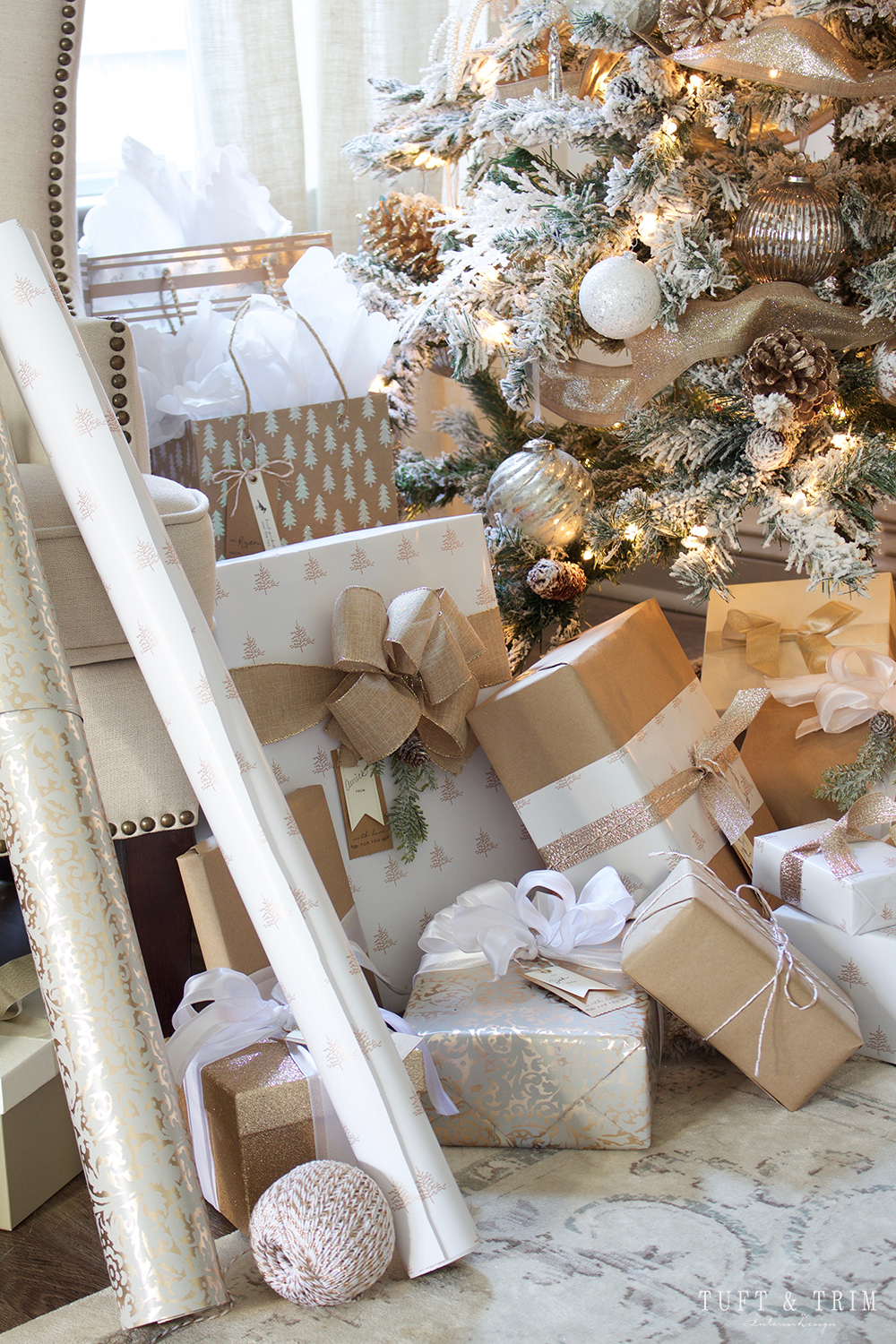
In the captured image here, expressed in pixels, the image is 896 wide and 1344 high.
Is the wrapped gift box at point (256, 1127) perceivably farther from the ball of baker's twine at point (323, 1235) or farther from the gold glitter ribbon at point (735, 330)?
the gold glitter ribbon at point (735, 330)

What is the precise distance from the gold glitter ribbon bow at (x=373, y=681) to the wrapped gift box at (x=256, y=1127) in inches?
13.0

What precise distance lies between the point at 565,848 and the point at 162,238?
1112 mm

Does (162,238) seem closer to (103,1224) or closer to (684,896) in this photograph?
(684,896)

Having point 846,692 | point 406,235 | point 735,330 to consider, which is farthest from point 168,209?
point 846,692

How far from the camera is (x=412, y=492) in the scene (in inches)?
60.1

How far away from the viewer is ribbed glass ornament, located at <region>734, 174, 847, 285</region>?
1123 millimetres

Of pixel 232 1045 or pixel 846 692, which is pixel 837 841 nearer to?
pixel 846 692

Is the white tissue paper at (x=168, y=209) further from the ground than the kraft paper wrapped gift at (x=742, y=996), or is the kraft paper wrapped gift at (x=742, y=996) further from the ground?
the white tissue paper at (x=168, y=209)

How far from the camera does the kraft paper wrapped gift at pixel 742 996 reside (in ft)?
2.82

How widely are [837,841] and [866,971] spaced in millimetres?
122

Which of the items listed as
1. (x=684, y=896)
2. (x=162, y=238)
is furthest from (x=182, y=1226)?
(x=162, y=238)

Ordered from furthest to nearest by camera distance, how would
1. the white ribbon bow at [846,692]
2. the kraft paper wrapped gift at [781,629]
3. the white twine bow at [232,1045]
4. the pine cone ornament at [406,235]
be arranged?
the pine cone ornament at [406,235], the kraft paper wrapped gift at [781,629], the white ribbon bow at [846,692], the white twine bow at [232,1045]

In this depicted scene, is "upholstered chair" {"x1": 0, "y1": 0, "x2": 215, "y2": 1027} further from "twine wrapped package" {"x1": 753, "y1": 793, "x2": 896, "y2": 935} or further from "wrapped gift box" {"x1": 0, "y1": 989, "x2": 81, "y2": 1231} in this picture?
"twine wrapped package" {"x1": 753, "y1": 793, "x2": 896, "y2": 935}

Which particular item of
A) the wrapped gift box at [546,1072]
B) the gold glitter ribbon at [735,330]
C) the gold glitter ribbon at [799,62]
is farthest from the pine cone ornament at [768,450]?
the wrapped gift box at [546,1072]
